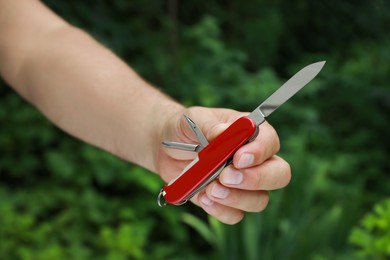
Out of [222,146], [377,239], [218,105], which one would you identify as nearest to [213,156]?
[222,146]

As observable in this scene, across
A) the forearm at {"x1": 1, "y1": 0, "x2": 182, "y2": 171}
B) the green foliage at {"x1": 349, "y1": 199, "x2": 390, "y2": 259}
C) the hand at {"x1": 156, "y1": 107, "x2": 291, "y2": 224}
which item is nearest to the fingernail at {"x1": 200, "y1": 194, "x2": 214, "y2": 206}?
the hand at {"x1": 156, "y1": 107, "x2": 291, "y2": 224}

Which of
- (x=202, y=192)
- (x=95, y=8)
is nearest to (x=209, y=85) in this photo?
(x=95, y=8)

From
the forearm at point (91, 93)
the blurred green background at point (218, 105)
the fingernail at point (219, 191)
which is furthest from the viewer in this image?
the blurred green background at point (218, 105)

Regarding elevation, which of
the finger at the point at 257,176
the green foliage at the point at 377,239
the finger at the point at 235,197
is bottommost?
the green foliage at the point at 377,239

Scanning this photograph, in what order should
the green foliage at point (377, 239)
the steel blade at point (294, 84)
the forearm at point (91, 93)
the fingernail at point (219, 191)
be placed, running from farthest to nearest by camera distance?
the green foliage at point (377, 239)
the forearm at point (91, 93)
the fingernail at point (219, 191)
the steel blade at point (294, 84)

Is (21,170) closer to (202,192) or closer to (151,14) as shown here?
(151,14)

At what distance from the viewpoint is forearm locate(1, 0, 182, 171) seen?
0.81m

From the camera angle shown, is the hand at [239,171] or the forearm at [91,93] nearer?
the hand at [239,171]

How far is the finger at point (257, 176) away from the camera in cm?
58

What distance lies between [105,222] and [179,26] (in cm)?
117

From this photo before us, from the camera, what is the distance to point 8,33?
942mm

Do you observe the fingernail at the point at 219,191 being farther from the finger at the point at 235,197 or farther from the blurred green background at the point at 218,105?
the blurred green background at the point at 218,105

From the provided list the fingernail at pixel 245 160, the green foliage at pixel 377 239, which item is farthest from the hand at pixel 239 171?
the green foliage at pixel 377 239

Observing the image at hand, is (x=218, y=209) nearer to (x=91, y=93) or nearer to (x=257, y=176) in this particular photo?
(x=257, y=176)
